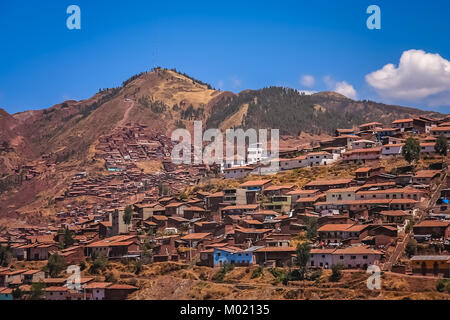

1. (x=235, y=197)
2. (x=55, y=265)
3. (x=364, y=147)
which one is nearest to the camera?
(x=55, y=265)

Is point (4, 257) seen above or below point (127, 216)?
below

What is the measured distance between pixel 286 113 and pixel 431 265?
321ft

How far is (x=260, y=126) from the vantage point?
128250mm

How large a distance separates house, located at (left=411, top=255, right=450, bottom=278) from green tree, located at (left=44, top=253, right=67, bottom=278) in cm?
2903

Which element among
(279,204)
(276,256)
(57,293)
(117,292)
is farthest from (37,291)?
(279,204)

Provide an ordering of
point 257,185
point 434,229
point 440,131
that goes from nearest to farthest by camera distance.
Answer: point 434,229, point 257,185, point 440,131

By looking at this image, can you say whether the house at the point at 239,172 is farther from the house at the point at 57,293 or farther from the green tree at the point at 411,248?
the green tree at the point at 411,248

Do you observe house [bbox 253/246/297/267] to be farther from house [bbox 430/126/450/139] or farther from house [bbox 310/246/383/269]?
house [bbox 430/126/450/139]

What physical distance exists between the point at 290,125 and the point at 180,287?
3426 inches

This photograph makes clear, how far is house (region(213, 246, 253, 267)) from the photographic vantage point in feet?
155

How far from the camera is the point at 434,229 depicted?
A: 144ft

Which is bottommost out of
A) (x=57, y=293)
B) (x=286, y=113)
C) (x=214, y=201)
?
(x=57, y=293)

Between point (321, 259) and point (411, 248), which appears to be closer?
point (411, 248)

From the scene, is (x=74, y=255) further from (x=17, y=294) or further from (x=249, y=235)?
(x=249, y=235)
